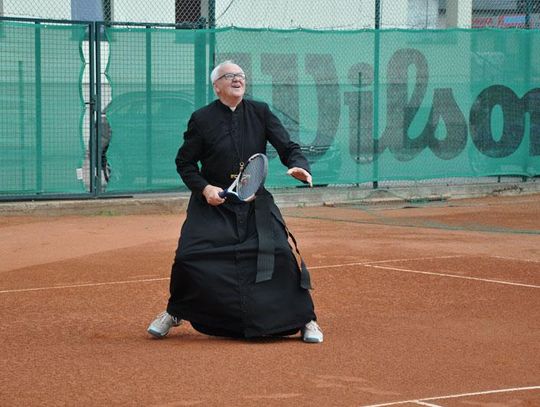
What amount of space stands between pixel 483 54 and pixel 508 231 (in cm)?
541

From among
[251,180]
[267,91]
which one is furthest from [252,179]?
→ [267,91]

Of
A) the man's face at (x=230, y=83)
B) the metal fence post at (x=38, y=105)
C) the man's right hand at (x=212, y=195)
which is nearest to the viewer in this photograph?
the man's right hand at (x=212, y=195)

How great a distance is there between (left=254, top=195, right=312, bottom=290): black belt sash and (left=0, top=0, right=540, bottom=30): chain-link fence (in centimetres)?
954

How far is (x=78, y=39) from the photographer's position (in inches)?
→ 650

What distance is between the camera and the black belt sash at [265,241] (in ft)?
26.3

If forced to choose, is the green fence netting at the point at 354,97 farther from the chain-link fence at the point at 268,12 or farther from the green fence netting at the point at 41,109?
the chain-link fence at the point at 268,12

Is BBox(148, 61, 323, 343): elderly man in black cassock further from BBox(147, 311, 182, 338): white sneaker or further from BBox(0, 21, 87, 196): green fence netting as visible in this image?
BBox(0, 21, 87, 196): green fence netting

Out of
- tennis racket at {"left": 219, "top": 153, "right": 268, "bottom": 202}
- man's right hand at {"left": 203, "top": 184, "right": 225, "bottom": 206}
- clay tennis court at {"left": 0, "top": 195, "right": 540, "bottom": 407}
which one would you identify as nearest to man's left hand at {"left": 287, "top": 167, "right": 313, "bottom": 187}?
tennis racket at {"left": 219, "top": 153, "right": 268, "bottom": 202}

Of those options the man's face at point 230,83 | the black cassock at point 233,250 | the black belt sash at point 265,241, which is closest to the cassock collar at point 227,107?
the black cassock at point 233,250

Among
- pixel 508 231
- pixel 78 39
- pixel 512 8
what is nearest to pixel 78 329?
pixel 508 231

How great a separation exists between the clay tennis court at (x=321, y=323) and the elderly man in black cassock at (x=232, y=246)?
17 centimetres

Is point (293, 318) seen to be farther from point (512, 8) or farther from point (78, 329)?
point (512, 8)

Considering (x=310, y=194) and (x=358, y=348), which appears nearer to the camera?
(x=358, y=348)

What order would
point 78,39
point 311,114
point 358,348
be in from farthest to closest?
point 311,114 → point 78,39 → point 358,348
